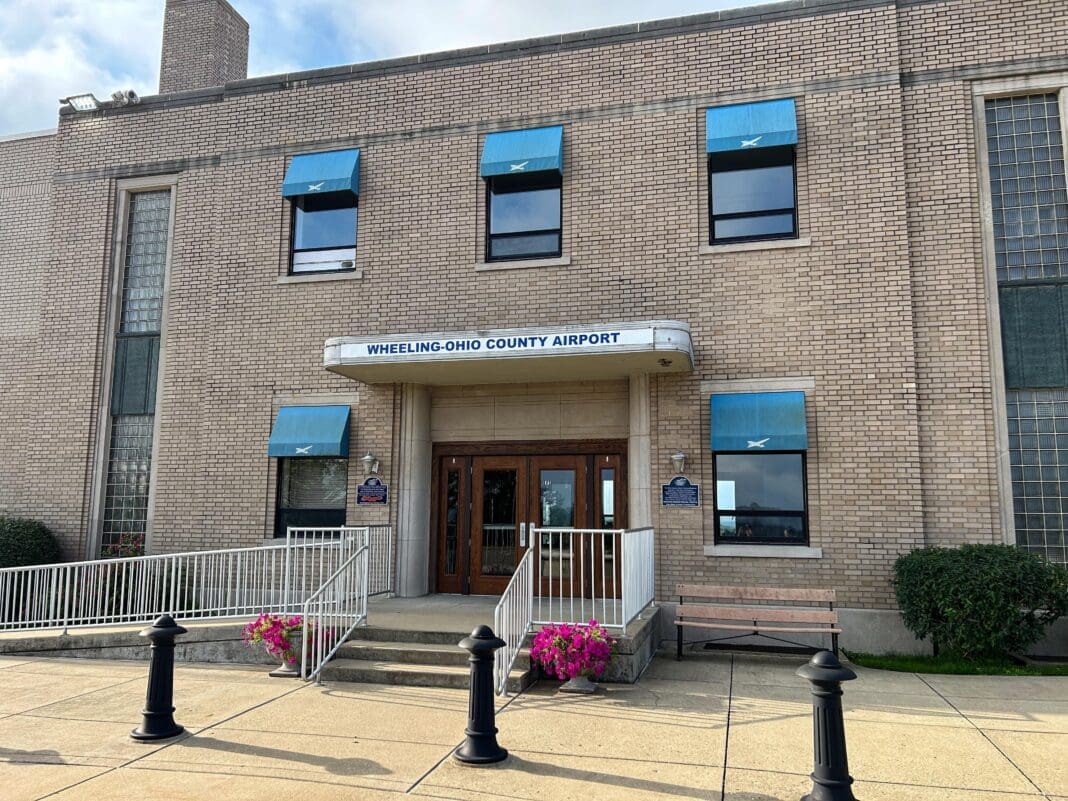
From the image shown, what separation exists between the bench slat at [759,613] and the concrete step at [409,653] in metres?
2.42

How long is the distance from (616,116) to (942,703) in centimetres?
899

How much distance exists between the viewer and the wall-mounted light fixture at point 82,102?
49.0 feet

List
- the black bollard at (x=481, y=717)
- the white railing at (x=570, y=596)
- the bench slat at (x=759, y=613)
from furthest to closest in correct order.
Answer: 1. the bench slat at (x=759, y=613)
2. the white railing at (x=570, y=596)
3. the black bollard at (x=481, y=717)

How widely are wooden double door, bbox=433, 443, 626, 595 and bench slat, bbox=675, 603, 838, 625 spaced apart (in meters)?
2.30

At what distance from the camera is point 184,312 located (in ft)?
45.1

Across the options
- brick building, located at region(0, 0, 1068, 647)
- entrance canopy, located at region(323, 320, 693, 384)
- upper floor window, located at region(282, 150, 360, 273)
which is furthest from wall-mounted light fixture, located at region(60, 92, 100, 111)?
entrance canopy, located at region(323, 320, 693, 384)

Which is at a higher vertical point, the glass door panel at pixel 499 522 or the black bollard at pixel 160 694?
the glass door panel at pixel 499 522

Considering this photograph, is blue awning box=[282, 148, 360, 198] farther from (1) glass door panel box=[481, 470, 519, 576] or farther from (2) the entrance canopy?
(1) glass door panel box=[481, 470, 519, 576]

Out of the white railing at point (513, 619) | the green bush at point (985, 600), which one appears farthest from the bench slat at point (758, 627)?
the white railing at point (513, 619)

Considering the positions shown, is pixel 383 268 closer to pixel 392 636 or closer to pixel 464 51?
pixel 464 51

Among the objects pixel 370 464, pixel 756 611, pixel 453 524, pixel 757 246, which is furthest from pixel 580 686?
pixel 757 246

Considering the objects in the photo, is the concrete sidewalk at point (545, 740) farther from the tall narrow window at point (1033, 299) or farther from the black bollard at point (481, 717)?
the tall narrow window at point (1033, 299)

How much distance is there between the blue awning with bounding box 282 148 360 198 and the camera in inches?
507

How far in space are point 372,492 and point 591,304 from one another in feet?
14.3
